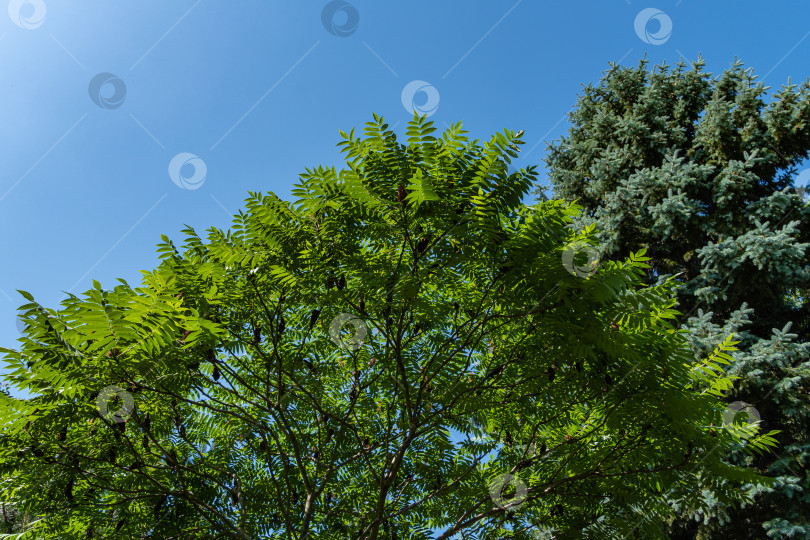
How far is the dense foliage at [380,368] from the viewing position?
12.6 ft

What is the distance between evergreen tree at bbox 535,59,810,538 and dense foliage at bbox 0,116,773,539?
5581mm

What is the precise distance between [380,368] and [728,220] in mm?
11382

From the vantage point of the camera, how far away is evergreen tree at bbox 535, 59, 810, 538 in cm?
1003

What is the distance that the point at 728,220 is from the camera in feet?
39.4

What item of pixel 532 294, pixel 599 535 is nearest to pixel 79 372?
pixel 532 294

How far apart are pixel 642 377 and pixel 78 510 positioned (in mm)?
6129

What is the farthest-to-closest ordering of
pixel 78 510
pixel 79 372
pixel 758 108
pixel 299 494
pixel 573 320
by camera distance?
pixel 758 108 < pixel 299 494 < pixel 78 510 < pixel 573 320 < pixel 79 372

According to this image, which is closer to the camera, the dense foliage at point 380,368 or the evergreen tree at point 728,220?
the dense foliage at point 380,368

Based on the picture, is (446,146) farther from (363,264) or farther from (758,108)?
(758,108)

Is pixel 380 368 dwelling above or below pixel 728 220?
below

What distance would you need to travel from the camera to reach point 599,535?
514 centimetres

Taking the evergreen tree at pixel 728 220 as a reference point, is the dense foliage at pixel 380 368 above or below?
below

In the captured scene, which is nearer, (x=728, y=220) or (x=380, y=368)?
(x=380, y=368)

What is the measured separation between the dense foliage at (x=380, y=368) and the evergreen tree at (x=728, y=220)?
558 centimetres
